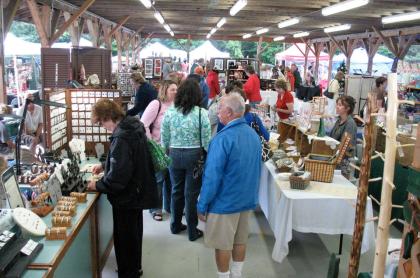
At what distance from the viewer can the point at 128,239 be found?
3225mm

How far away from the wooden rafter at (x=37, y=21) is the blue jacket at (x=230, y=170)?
18.2ft

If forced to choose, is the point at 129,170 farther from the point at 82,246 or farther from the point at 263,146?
the point at 263,146

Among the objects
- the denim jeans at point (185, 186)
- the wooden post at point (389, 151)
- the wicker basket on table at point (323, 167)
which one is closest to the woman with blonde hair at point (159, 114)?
the denim jeans at point (185, 186)

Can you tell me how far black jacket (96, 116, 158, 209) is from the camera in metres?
2.91

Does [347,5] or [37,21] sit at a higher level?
[347,5]

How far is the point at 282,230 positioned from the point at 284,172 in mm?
720

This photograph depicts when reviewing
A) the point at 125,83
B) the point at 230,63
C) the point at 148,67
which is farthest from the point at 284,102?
the point at 230,63

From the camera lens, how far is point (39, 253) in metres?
2.20

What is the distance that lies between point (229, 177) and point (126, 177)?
2.38ft

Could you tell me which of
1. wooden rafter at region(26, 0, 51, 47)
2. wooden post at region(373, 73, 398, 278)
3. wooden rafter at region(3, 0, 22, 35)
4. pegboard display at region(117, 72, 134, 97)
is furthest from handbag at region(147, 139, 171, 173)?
pegboard display at region(117, 72, 134, 97)

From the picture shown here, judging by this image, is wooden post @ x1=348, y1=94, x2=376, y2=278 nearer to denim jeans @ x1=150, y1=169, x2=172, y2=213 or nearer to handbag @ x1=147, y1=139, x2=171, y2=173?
handbag @ x1=147, y1=139, x2=171, y2=173

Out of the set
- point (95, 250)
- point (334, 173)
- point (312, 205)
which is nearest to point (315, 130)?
point (334, 173)

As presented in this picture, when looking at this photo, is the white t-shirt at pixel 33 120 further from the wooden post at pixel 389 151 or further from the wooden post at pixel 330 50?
the wooden post at pixel 330 50

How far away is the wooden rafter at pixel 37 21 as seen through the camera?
7.03 metres
